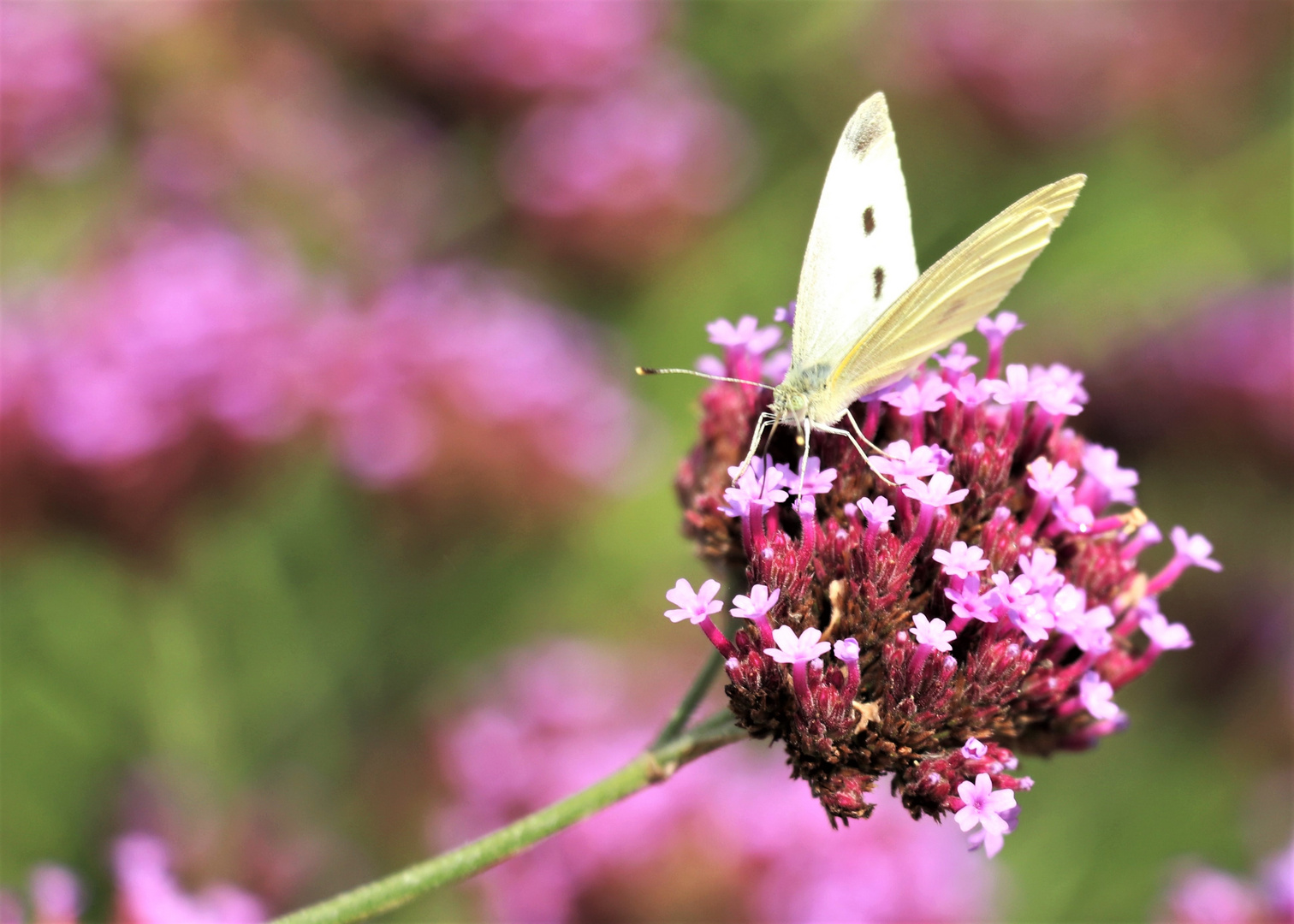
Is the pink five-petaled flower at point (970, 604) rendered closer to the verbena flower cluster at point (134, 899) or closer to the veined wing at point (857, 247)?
the veined wing at point (857, 247)

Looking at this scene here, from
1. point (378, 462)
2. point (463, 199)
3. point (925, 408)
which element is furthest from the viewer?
point (463, 199)

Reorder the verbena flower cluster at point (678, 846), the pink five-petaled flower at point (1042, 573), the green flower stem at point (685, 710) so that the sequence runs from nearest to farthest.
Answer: the pink five-petaled flower at point (1042, 573)
the green flower stem at point (685, 710)
the verbena flower cluster at point (678, 846)

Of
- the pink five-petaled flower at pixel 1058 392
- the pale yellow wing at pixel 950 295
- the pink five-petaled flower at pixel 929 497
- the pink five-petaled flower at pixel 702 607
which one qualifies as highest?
the pale yellow wing at pixel 950 295

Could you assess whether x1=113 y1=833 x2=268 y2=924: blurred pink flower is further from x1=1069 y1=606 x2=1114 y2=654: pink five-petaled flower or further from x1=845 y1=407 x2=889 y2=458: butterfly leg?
x1=1069 y1=606 x2=1114 y2=654: pink five-petaled flower

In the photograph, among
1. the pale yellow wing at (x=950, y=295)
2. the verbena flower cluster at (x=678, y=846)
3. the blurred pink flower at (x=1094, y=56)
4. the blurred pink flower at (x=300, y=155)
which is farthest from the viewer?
the blurred pink flower at (x=1094, y=56)

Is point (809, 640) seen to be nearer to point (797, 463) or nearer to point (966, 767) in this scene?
point (966, 767)

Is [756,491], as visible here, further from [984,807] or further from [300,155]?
[300,155]

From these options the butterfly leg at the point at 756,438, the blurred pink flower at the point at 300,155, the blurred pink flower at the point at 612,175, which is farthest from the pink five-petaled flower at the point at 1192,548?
the blurred pink flower at the point at 300,155

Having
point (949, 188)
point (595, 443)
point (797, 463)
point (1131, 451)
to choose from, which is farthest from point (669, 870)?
point (949, 188)
